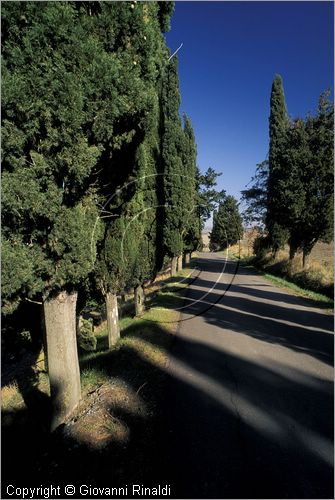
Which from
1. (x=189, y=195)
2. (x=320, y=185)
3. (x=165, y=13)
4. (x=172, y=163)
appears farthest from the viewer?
(x=189, y=195)

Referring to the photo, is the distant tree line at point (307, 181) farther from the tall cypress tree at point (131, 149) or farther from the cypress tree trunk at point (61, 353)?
the cypress tree trunk at point (61, 353)

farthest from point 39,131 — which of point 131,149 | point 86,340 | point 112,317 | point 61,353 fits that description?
point 86,340

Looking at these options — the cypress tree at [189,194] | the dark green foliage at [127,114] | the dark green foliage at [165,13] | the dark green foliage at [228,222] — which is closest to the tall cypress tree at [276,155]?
the dark green foliage at [228,222]

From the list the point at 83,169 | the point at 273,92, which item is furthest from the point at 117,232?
the point at 273,92

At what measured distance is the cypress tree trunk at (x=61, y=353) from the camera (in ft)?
17.1

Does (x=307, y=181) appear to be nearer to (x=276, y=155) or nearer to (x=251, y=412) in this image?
(x=276, y=155)

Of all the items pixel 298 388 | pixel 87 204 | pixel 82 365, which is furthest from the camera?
pixel 82 365

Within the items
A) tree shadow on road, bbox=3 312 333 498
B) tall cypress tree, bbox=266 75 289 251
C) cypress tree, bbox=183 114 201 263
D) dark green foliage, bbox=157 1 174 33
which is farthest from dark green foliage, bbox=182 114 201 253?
tree shadow on road, bbox=3 312 333 498

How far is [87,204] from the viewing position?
5465 mm

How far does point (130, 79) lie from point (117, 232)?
502cm

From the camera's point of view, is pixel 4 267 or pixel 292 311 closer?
pixel 4 267

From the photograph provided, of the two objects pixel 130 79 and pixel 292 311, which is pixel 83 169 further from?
pixel 292 311

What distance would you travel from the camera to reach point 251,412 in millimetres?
5145

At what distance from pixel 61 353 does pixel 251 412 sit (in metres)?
3.40
